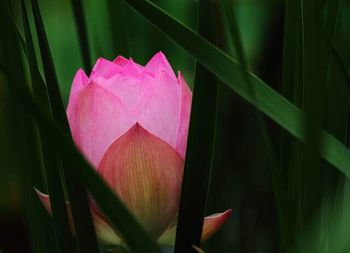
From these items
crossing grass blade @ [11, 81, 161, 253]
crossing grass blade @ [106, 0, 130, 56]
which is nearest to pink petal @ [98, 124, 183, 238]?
crossing grass blade @ [11, 81, 161, 253]

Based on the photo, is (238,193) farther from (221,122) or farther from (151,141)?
(151,141)

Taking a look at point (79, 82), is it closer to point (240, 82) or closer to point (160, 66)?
point (160, 66)

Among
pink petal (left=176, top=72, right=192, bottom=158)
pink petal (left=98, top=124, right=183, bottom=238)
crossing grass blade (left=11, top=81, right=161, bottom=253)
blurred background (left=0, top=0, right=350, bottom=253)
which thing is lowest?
blurred background (left=0, top=0, right=350, bottom=253)

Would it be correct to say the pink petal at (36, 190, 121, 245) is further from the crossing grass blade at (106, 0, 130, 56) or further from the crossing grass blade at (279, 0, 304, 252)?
the crossing grass blade at (106, 0, 130, 56)

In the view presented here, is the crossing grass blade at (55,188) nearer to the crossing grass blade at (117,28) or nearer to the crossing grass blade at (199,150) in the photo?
the crossing grass blade at (199,150)

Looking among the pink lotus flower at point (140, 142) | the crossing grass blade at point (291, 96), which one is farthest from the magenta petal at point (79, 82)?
the crossing grass blade at point (291, 96)

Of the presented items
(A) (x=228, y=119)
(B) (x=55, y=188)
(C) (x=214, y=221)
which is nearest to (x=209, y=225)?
(C) (x=214, y=221)

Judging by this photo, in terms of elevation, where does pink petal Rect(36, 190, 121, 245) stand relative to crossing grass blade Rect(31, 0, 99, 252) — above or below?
below
